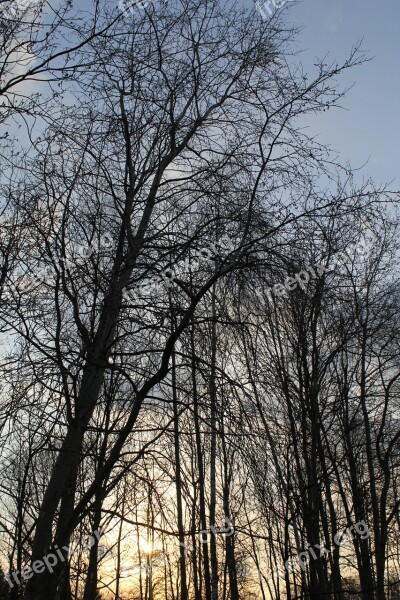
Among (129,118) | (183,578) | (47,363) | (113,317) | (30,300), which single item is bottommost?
(183,578)

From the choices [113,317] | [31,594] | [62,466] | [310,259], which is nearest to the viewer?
[31,594]

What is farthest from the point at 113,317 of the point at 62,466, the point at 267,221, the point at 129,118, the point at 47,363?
the point at 129,118

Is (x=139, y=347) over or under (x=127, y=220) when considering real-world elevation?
under

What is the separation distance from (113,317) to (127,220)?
2.78ft

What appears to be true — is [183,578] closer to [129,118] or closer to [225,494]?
[225,494]

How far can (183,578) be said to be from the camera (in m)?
12.7

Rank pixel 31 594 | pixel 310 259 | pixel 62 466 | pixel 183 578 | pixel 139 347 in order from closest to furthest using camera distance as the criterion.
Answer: pixel 31 594, pixel 62 466, pixel 310 259, pixel 139 347, pixel 183 578

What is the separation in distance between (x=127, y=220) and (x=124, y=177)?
635 millimetres

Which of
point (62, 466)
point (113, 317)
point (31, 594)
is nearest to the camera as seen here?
point (31, 594)

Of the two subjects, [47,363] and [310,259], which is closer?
[47,363]

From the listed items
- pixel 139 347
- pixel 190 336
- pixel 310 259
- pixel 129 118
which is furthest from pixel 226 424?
pixel 129 118

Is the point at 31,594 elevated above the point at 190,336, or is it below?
below

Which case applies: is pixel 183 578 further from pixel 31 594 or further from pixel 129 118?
pixel 129 118

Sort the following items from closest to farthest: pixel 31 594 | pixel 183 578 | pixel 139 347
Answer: pixel 31 594, pixel 139 347, pixel 183 578
